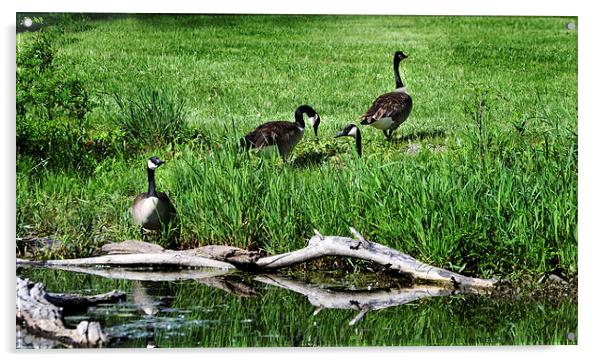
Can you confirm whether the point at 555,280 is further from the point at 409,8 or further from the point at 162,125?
the point at 162,125

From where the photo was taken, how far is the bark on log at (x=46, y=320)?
7324mm

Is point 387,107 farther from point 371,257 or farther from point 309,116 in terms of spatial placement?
point 371,257

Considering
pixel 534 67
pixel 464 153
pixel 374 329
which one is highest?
pixel 534 67

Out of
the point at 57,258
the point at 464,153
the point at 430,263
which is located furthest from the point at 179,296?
the point at 464,153

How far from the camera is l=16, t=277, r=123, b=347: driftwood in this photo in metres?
7.32

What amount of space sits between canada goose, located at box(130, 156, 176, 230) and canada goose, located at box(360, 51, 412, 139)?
1.41 m

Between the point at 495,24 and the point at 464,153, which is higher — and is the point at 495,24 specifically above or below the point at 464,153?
above

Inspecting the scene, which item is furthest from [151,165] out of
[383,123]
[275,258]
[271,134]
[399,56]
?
[399,56]

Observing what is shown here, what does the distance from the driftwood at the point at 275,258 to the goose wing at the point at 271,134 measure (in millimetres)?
702

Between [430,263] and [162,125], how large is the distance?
1996mm

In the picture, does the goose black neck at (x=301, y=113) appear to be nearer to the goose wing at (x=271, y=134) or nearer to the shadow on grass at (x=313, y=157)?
the goose wing at (x=271, y=134)

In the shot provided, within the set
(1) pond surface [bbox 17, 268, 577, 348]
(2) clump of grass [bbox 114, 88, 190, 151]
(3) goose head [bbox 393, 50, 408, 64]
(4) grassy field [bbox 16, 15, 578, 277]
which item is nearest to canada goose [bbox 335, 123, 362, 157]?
(4) grassy field [bbox 16, 15, 578, 277]

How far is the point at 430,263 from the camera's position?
775 centimetres

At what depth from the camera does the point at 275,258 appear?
25.6 ft
